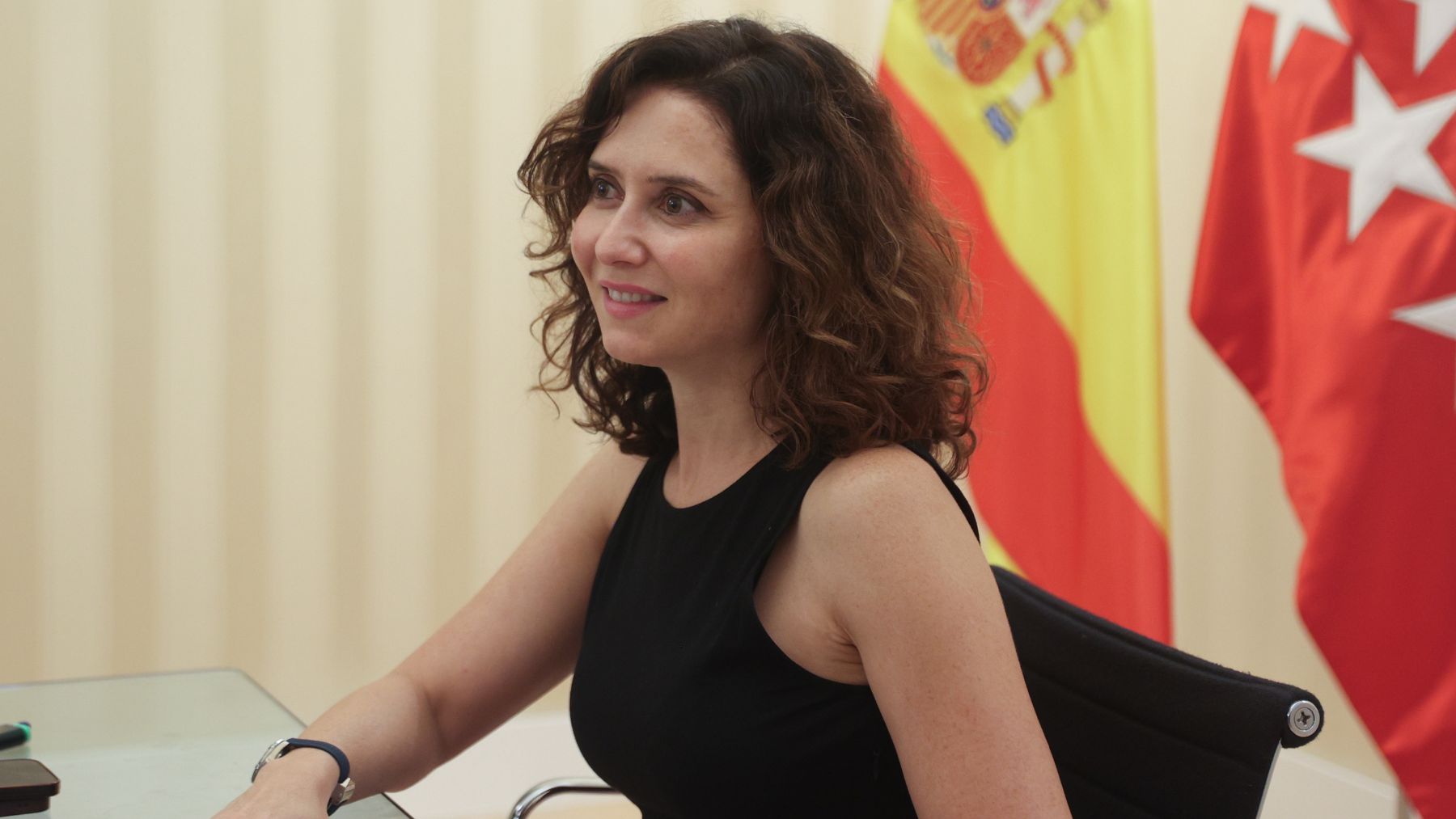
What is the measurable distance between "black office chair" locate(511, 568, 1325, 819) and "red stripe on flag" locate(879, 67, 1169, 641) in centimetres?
132

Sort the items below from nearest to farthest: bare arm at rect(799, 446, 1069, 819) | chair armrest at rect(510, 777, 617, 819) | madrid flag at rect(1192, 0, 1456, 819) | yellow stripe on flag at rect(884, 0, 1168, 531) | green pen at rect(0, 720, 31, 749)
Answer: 1. bare arm at rect(799, 446, 1069, 819)
2. green pen at rect(0, 720, 31, 749)
3. chair armrest at rect(510, 777, 617, 819)
4. madrid flag at rect(1192, 0, 1456, 819)
5. yellow stripe on flag at rect(884, 0, 1168, 531)

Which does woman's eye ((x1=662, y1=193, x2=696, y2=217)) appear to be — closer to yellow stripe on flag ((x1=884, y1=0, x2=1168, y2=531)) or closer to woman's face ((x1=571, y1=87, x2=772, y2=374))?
woman's face ((x1=571, y1=87, x2=772, y2=374))

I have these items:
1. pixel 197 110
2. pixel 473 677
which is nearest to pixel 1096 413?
pixel 473 677

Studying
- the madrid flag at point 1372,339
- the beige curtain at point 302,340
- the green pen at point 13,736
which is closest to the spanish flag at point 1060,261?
the madrid flag at point 1372,339

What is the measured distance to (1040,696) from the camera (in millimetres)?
1346

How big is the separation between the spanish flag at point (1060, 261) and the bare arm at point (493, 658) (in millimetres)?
1273

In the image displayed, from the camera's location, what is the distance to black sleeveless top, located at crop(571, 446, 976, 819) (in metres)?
1.21

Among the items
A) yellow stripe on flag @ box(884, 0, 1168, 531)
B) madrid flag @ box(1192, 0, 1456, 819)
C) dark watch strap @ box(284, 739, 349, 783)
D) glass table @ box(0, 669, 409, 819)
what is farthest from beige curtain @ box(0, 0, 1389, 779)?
dark watch strap @ box(284, 739, 349, 783)

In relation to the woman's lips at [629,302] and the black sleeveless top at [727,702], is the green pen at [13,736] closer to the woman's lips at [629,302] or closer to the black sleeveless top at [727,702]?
the black sleeveless top at [727,702]

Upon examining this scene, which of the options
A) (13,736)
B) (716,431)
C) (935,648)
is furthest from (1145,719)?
(13,736)

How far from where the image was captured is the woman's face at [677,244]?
1253 millimetres

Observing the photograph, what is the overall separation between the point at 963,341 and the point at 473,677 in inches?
25.6

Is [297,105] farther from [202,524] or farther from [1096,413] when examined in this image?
[1096,413]

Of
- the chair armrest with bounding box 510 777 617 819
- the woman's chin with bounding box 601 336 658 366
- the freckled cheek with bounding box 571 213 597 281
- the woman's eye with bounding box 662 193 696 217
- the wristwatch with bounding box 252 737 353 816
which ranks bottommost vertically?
the chair armrest with bounding box 510 777 617 819
